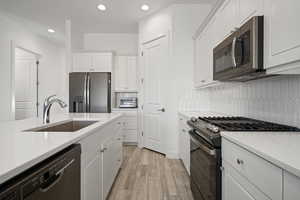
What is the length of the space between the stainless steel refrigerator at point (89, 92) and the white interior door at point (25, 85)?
1.61 m

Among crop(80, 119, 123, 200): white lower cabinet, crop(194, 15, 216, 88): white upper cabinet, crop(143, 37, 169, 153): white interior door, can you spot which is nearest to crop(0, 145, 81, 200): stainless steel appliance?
crop(80, 119, 123, 200): white lower cabinet

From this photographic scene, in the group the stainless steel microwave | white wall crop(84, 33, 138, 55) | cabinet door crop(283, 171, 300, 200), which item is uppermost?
white wall crop(84, 33, 138, 55)

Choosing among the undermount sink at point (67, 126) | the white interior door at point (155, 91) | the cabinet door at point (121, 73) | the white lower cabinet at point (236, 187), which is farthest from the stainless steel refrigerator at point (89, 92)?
the white lower cabinet at point (236, 187)

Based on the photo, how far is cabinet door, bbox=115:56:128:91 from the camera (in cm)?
512

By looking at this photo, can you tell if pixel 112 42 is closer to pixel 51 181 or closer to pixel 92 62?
pixel 92 62

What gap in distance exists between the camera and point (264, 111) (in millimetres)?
1791

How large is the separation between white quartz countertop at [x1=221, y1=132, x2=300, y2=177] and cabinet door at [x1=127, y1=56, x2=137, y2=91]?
13.3ft

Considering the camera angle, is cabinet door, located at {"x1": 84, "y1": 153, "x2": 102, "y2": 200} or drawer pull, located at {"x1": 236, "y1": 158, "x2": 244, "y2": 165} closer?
drawer pull, located at {"x1": 236, "y1": 158, "x2": 244, "y2": 165}

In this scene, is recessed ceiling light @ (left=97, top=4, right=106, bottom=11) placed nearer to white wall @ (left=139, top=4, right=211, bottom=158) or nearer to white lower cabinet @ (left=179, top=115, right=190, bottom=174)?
white wall @ (left=139, top=4, right=211, bottom=158)

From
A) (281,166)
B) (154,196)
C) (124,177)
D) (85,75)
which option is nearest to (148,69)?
(85,75)

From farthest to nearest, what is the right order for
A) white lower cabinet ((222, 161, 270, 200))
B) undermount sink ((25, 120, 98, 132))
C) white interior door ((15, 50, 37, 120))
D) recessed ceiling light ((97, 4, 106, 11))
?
1. white interior door ((15, 50, 37, 120))
2. recessed ceiling light ((97, 4, 106, 11))
3. undermount sink ((25, 120, 98, 132))
4. white lower cabinet ((222, 161, 270, 200))

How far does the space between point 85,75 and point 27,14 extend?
71.3 inches

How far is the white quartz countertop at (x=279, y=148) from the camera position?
679mm

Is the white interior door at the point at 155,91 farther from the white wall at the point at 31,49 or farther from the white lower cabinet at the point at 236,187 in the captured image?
the white wall at the point at 31,49
